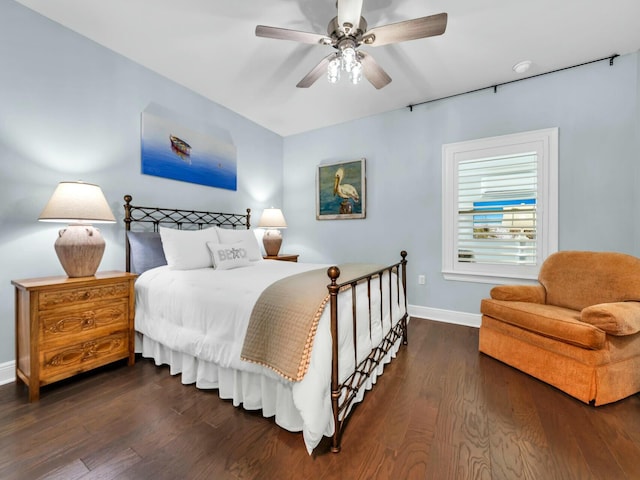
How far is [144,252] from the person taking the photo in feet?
8.05

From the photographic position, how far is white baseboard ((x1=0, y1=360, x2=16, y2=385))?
1911 millimetres

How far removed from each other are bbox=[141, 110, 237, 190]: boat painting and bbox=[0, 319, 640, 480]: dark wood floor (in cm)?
204

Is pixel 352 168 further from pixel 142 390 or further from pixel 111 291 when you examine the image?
pixel 142 390

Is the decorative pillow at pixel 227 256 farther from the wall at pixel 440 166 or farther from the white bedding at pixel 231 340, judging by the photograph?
the wall at pixel 440 166

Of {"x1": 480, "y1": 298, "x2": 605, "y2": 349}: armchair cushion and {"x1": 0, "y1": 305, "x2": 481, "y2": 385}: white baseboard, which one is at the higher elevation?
{"x1": 480, "y1": 298, "x2": 605, "y2": 349}: armchair cushion

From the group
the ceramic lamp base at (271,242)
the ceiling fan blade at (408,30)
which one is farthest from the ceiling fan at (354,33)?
the ceramic lamp base at (271,242)

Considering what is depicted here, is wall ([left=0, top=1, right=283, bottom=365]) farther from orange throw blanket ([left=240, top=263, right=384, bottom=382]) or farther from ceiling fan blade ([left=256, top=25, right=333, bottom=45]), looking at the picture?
orange throw blanket ([left=240, top=263, right=384, bottom=382])

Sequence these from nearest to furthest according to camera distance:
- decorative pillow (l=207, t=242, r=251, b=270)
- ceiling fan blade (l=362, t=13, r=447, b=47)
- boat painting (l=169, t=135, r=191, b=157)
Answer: ceiling fan blade (l=362, t=13, r=447, b=47)
decorative pillow (l=207, t=242, r=251, b=270)
boat painting (l=169, t=135, r=191, b=157)

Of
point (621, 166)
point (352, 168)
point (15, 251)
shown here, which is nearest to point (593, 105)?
point (621, 166)

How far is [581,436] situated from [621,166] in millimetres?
2473

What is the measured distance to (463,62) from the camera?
2.57 meters

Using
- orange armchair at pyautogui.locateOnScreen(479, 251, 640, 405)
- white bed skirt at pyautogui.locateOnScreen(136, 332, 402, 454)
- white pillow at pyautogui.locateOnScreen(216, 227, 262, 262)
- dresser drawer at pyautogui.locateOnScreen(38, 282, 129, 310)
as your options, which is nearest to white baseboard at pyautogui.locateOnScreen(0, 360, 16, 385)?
dresser drawer at pyautogui.locateOnScreen(38, 282, 129, 310)

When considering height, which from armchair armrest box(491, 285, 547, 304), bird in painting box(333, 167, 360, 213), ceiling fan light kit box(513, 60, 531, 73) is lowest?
armchair armrest box(491, 285, 547, 304)

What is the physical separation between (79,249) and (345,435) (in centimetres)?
218
